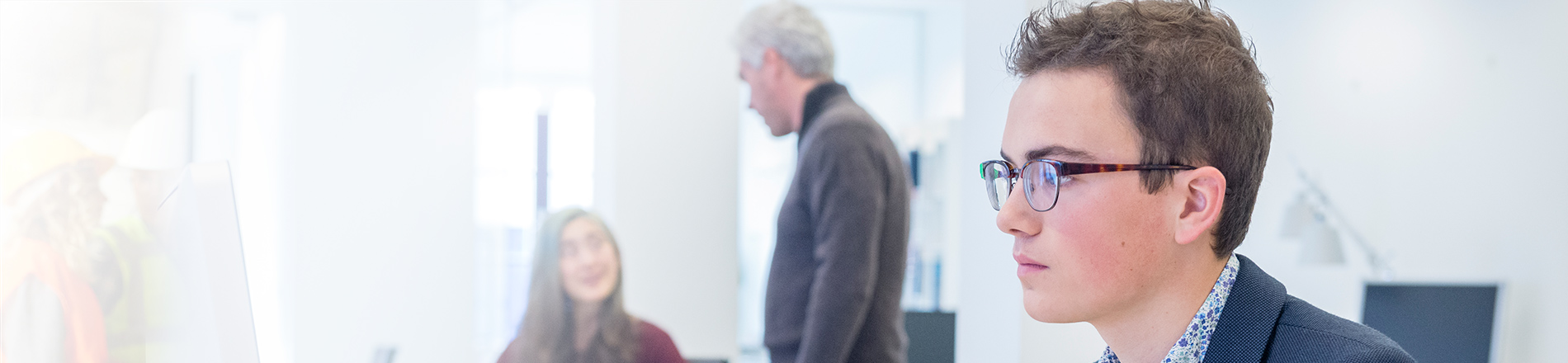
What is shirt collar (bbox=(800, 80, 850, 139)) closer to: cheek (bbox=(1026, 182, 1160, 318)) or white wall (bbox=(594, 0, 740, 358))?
white wall (bbox=(594, 0, 740, 358))

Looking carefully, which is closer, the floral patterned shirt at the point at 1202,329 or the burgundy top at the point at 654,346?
the floral patterned shirt at the point at 1202,329

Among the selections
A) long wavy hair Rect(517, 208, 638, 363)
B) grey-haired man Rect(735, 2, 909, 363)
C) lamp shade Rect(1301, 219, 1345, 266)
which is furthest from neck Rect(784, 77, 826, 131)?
lamp shade Rect(1301, 219, 1345, 266)

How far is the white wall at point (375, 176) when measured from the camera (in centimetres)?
246

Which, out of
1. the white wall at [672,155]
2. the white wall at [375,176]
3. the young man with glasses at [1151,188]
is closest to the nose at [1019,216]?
the young man with glasses at [1151,188]

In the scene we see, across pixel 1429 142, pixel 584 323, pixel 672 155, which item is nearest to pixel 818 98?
pixel 672 155

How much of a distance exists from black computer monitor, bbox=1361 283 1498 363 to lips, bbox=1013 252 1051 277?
69.6 inches

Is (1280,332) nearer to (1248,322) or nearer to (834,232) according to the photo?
(1248,322)

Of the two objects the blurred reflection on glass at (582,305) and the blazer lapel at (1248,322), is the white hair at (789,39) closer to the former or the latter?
the blurred reflection on glass at (582,305)

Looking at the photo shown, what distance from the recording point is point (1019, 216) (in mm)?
863

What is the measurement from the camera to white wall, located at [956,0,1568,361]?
2.29 m

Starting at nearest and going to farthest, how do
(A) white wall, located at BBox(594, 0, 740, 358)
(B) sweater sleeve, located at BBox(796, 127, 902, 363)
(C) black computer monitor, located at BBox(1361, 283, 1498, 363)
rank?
(B) sweater sleeve, located at BBox(796, 127, 902, 363) < (C) black computer monitor, located at BBox(1361, 283, 1498, 363) < (A) white wall, located at BBox(594, 0, 740, 358)

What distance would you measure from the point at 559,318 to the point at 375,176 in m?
0.66

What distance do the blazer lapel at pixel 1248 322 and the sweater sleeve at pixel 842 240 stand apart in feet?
3.00

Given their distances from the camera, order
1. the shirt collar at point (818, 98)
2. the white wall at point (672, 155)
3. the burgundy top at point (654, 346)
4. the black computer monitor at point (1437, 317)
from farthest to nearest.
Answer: the white wall at point (672, 155), the burgundy top at point (654, 346), the black computer monitor at point (1437, 317), the shirt collar at point (818, 98)
